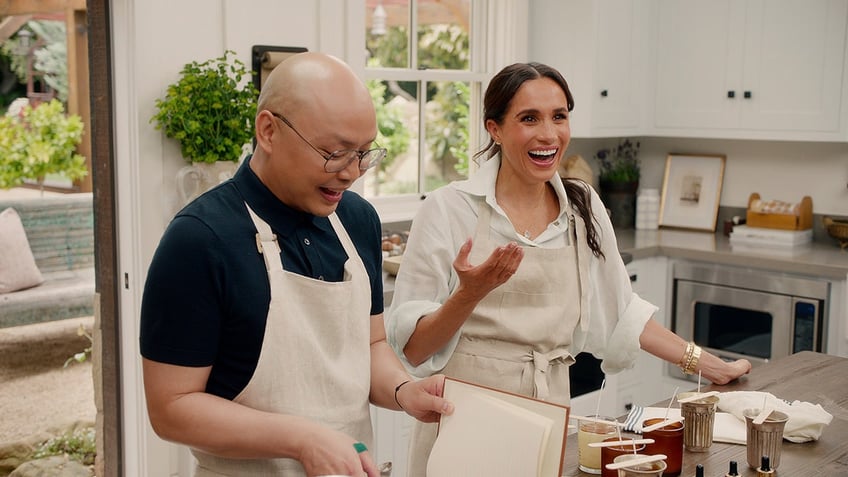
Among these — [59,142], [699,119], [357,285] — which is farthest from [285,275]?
[699,119]

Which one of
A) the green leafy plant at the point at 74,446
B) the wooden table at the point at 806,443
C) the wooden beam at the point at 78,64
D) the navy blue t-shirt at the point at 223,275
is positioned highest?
the wooden beam at the point at 78,64

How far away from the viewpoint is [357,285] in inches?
67.6

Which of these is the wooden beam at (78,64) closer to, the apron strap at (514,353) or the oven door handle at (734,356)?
the apron strap at (514,353)

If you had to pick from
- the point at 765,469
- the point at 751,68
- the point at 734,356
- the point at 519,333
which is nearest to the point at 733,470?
the point at 765,469

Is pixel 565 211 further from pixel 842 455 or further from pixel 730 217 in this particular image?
pixel 730 217

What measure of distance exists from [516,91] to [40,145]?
198 centimetres

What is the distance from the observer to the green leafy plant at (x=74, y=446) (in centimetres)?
356

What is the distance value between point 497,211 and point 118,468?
1985mm

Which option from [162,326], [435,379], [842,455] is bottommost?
[842,455]

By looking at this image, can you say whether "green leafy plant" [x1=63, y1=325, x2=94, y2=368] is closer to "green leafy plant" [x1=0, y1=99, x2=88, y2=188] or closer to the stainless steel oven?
"green leafy plant" [x1=0, y1=99, x2=88, y2=188]

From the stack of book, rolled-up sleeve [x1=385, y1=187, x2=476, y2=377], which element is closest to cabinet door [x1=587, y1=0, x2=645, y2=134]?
the stack of book

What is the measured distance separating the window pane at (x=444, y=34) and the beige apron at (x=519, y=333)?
2.42m

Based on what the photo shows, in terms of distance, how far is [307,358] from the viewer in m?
1.61

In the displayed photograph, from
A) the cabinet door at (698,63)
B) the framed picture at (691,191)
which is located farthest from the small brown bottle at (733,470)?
the framed picture at (691,191)
